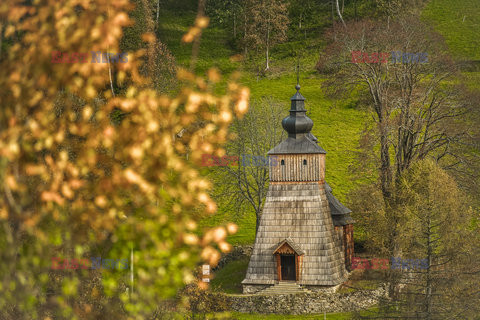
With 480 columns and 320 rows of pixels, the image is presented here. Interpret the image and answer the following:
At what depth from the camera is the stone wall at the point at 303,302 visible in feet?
109

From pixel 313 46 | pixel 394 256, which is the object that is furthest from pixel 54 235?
pixel 313 46

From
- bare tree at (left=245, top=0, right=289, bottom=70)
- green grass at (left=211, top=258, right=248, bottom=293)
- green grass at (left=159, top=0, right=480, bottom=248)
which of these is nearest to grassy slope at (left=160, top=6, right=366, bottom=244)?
green grass at (left=159, top=0, right=480, bottom=248)

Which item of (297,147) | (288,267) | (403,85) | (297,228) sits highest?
(403,85)

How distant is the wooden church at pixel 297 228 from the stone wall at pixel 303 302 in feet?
3.60

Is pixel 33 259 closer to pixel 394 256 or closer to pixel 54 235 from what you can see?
pixel 54 235

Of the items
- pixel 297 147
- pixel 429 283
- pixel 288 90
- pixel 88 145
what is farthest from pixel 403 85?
pixel 88 145

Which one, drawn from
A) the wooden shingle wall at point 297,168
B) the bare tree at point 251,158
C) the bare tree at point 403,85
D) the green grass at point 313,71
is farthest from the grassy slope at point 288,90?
the wooden shingle wall at point 297,168

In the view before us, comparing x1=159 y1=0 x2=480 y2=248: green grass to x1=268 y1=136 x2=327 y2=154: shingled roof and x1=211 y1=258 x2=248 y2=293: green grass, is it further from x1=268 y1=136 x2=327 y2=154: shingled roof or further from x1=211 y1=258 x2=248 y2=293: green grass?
x1=268 y1=136 x2=327 y2=154: shingled roof

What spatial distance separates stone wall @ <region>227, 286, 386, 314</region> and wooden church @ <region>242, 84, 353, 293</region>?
1.10m

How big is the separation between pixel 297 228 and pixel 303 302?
427cm

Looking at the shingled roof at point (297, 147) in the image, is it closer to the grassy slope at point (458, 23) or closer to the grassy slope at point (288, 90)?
the grassy slope at point (288, 90)

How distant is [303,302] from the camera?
3350 centimetres

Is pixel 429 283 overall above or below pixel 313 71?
below

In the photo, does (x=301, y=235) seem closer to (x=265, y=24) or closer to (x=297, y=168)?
(x=297, y=168)
